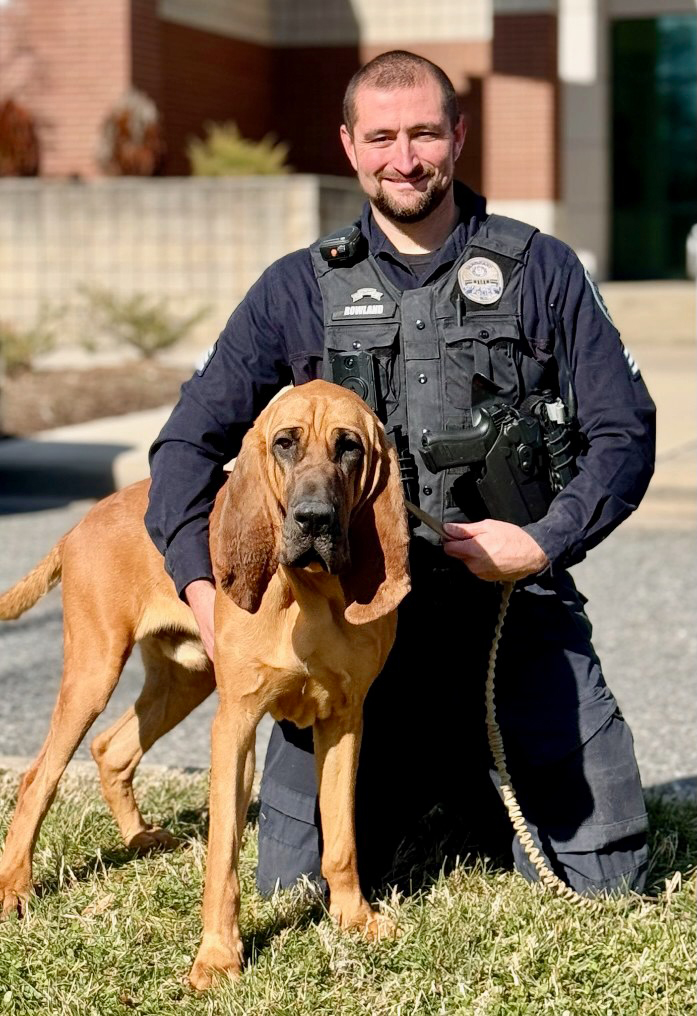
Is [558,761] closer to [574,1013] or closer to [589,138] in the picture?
[574,1013]

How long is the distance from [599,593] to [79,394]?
721 cm

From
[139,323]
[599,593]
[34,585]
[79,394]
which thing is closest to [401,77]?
[34,585]

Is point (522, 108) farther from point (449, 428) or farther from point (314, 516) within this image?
point (314, 516)

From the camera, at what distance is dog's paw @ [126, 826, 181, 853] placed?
434cm

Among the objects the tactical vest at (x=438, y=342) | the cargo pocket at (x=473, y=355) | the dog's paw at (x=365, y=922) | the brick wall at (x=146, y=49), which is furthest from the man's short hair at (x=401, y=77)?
the brick wall at (x=146, y=49)

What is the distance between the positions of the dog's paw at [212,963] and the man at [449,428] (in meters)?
0.58

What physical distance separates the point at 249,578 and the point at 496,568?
0.64 metres

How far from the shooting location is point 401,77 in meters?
3.88

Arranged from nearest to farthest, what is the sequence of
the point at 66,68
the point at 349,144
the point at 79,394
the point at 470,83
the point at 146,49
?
1. the point at 349,144
2. the point at 79,394
3. the point at 66,68
4. the point at 146,49
5. the point at 470,83

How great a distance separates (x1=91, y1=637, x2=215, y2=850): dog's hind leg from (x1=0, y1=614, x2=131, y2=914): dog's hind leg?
409 millimetres

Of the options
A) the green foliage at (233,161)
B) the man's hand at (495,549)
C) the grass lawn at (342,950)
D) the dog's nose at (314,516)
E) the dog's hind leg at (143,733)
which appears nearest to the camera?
the dog's nose at (314,516)

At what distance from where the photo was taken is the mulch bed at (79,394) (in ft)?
44.3

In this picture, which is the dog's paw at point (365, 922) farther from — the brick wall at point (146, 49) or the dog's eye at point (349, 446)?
the brick wall at point (146, 49)

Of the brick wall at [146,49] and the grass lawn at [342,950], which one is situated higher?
the brick wall at [146,49]
